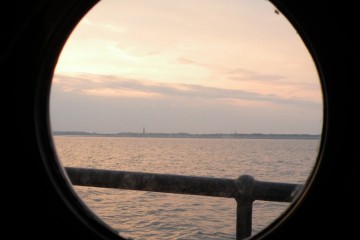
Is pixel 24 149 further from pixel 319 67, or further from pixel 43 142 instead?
pixel 319 67

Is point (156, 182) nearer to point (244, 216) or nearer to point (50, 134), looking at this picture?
point (244, 216)

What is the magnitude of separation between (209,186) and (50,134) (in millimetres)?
1778

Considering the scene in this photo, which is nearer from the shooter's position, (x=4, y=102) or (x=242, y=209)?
(x=4, y=102)

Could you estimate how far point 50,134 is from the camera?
1847 millimetres

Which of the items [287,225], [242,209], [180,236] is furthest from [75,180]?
[180,236]

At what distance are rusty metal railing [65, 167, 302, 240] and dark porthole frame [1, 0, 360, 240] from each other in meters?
1.59

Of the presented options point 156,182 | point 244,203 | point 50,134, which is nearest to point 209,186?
point 244,203

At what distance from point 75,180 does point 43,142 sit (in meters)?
1.84

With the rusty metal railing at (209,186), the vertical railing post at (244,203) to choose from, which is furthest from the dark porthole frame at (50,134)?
the vertical railing post at (244,203)

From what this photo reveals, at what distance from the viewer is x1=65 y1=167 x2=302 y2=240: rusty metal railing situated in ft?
10.8

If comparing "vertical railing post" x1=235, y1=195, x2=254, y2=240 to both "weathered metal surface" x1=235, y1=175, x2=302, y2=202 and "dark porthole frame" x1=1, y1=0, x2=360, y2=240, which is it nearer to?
"weathered metal surface" x1=235, y1=175, x2=302, y2=202

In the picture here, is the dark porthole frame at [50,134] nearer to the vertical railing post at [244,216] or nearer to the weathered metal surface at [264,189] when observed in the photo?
the weathered metal surface at [264,189]

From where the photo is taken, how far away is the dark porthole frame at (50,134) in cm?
155

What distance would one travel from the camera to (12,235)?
1790 millimetres
